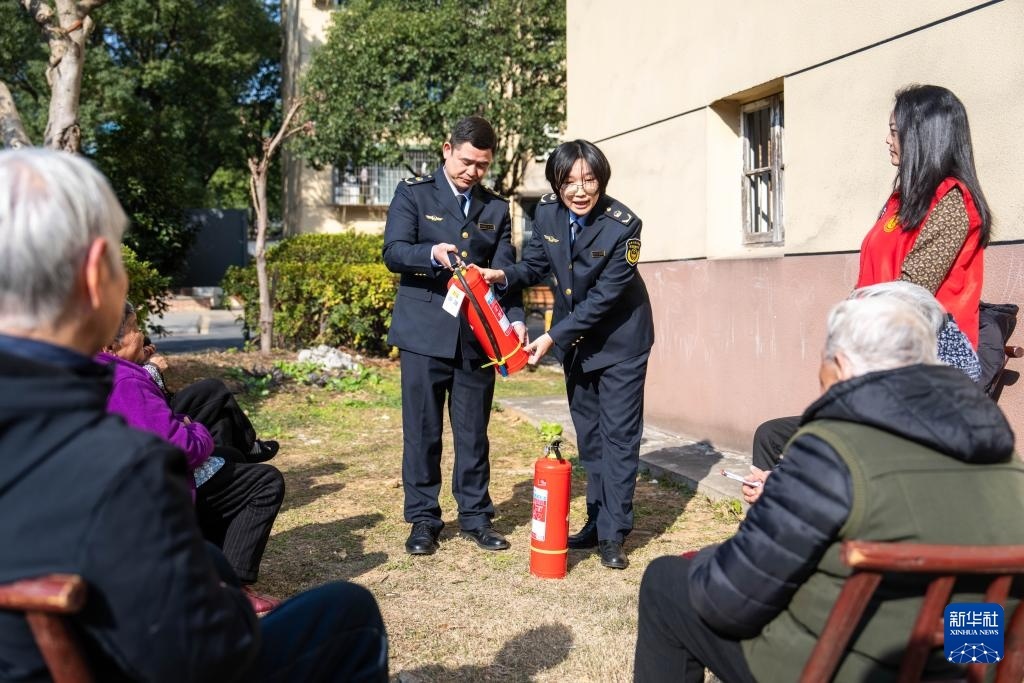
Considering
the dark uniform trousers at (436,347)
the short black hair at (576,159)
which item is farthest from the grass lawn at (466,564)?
the short black hair at (576,159)

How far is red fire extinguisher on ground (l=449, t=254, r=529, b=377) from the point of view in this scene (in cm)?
411

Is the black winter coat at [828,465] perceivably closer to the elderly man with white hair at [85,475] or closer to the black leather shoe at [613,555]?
the elderly man with white hair at [85,475]

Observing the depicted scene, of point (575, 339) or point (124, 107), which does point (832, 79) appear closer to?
point (575, 339)

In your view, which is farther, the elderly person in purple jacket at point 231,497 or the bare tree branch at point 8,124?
the bare tree branch at point 8,124

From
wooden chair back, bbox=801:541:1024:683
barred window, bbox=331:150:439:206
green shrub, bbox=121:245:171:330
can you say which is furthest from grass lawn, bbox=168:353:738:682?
barred window, bbox=331:150:439:206

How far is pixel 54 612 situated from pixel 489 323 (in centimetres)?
285

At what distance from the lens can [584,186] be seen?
432 centimetres

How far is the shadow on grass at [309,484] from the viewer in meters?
5.62

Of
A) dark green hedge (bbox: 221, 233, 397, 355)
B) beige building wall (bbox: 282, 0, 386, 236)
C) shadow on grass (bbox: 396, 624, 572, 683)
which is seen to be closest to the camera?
shadow on grass (bbox: 396, 624, 572, 683)

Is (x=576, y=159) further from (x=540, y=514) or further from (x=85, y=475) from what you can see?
(x=85, y=475)

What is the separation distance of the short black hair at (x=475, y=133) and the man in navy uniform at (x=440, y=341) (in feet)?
0.04

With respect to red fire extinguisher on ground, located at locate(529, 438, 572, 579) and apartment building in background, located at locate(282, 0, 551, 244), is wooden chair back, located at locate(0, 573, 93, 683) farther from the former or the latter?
apartment building in background, located at locate(282, 0, 551, 244)

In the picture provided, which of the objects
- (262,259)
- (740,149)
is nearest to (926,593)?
(740,149)

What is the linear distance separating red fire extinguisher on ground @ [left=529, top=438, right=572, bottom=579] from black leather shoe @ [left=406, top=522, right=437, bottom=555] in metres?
0.59
